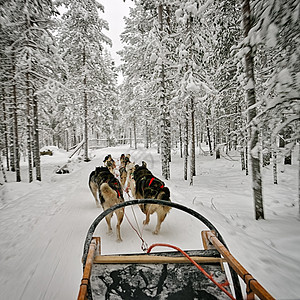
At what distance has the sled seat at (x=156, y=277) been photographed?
5.76 feet

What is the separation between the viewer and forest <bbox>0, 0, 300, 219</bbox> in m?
3.89

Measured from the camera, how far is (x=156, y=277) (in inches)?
75.0

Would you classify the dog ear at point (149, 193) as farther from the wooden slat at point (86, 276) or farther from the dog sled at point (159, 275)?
the wooden slat at point (86, 276)

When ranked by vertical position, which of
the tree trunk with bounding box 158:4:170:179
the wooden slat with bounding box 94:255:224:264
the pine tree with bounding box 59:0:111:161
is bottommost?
the wooden slat with bounding box 94:255:224:264

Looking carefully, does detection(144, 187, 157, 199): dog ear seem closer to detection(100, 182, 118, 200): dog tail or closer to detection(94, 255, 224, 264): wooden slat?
detection(100, 182, 118, 200): dog tail

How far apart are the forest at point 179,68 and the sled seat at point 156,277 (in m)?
3.22

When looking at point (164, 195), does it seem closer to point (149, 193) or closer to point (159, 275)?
point (149, 193)

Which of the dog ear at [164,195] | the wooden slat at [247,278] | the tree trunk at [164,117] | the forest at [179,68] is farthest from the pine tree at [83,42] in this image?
the wooden slat at [247,278]

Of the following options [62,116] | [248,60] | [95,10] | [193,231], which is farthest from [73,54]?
[193,231]

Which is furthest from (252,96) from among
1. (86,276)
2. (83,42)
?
(83,42)

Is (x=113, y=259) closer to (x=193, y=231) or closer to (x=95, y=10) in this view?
(x=193, y=231)

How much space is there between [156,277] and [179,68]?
10.9m

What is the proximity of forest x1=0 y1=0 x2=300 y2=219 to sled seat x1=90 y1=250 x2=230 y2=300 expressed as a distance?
3.22 meters

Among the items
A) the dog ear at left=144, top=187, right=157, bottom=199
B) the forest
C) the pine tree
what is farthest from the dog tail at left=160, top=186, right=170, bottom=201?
the pine tree
